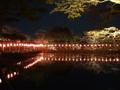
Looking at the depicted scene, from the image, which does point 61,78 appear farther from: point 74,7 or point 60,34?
point 60,34

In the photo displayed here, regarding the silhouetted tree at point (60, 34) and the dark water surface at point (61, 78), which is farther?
the silhouetted tree at point (60, 34)

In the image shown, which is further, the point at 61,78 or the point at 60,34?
the point at 60,34

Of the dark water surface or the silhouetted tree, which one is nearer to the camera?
the dark water surface

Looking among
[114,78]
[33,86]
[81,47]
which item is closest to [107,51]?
[81,47]

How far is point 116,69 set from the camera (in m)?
12.0

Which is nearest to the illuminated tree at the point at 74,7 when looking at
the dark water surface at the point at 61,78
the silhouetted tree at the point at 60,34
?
the dark water surface at the point at 61,78

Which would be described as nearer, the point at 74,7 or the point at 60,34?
the point at 74,7

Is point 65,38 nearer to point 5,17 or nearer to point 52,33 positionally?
point 52,33

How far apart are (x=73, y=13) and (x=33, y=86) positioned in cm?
457

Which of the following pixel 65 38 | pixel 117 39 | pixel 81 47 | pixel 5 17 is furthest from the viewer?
pixel 65 38

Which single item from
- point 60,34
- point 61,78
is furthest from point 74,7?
point 60,34

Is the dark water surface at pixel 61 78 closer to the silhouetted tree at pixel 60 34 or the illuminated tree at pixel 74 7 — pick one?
the illuminated tree at pixel 74 7

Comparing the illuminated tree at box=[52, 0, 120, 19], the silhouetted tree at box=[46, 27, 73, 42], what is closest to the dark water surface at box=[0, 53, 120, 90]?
the illuminated tree at box=[52, 0, 120, 19]

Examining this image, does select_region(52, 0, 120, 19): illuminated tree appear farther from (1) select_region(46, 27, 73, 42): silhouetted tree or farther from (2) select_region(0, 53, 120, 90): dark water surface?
(1) select_region(46, 27, 73, 42): silhouetted tree
